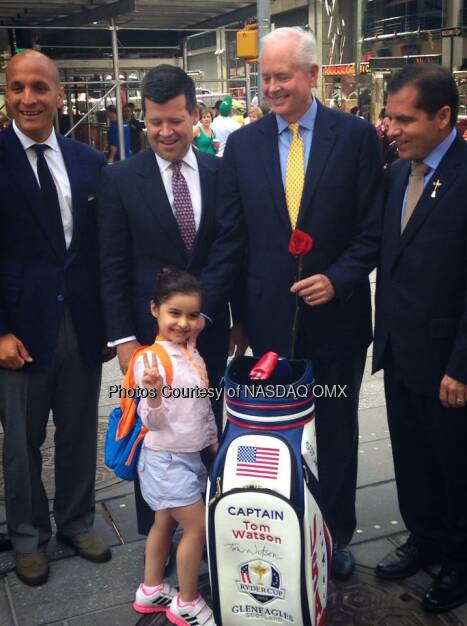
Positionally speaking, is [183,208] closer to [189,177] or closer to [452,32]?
[189,177]

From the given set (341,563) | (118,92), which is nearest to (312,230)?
(341,563)

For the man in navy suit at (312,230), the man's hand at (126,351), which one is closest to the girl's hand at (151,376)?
the man's hand at (126,351)

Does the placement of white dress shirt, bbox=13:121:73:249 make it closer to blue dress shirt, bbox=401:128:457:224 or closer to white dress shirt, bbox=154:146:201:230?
white dress shirt, bbox=154:146:201:230

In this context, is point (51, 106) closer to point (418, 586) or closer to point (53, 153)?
point (53, 153)

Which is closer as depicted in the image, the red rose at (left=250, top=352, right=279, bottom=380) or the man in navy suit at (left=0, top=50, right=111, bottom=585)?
the red rose at (left=250, top=352, right=279, bottom=380)

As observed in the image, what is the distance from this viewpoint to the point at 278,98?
10.0ft

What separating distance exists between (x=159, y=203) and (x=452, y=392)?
1.47m

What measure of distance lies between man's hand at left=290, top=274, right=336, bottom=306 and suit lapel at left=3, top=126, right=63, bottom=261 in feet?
3.66

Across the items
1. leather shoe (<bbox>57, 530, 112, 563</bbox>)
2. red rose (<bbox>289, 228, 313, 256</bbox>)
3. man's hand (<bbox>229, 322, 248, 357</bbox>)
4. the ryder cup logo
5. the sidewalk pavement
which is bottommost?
the sidewalk pavement

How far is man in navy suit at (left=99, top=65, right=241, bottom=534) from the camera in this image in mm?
3182

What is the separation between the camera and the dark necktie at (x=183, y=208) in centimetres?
323

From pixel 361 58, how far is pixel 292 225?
37357 mm

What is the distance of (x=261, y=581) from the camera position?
8.50 feet

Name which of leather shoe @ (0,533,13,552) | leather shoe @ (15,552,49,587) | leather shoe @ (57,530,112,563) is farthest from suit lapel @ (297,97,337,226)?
leather shoe @ (0,533,13,552)
